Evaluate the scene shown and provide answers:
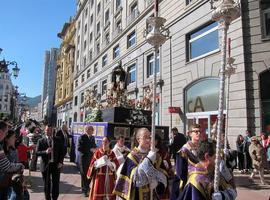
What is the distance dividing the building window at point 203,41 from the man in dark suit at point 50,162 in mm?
11811

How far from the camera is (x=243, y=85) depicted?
1444cm

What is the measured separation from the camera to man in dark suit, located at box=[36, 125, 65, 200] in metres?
7.23

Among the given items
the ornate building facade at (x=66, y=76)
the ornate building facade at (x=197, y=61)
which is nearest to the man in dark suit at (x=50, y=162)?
the ornate building facade at (x=197, y=61)

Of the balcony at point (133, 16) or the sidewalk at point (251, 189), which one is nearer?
the sidewalk at point (251, 189)

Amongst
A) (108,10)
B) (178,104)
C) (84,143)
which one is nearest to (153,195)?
(84,143)

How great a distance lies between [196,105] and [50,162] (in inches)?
485

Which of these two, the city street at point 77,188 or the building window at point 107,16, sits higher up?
the building window at point 107,16

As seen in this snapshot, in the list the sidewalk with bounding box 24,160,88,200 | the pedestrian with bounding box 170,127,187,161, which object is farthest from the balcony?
the sidewalk with bounding box 24,160,88,200

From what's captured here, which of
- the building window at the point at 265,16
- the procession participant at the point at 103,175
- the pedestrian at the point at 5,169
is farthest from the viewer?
the building window at the point at 265,16

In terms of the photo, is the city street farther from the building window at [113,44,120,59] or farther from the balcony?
the building window at [113,44,120,59]

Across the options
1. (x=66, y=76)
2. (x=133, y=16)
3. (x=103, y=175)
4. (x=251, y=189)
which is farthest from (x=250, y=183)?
(x=66, y=76)

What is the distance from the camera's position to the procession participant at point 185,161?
3925 millimetres

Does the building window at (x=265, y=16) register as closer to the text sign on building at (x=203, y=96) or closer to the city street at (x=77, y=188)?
the text sign on building at (x=203, y=96)

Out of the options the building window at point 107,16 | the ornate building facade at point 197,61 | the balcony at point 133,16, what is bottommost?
the ornate building facade at point 197,61
